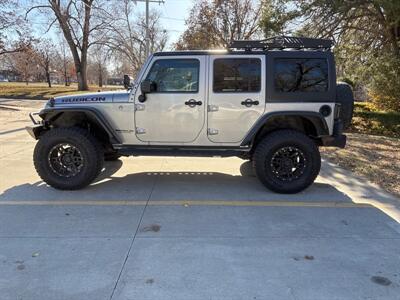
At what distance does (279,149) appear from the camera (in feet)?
18.7

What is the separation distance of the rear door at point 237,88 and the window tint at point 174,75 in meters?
0.27

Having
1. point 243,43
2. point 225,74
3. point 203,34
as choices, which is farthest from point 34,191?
point 203,34

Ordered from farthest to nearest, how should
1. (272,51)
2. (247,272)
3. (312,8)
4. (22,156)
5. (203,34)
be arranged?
(203,34)
(312,8)
(22,156)
(272,51)
(247,272)

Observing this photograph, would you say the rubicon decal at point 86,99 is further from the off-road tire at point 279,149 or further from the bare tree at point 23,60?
the bare tree at point 23,60

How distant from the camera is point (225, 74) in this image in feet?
18.8

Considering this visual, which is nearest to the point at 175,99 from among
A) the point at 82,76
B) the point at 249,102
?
the point at 249,102

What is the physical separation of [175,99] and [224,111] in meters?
0.70

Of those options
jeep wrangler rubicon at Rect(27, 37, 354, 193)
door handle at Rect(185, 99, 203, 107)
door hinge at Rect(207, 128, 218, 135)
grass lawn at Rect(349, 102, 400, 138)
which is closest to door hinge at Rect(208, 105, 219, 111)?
jeep wrangler rubicon at Rect(27, 37, 354, 193)

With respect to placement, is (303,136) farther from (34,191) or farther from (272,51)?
(34,191)

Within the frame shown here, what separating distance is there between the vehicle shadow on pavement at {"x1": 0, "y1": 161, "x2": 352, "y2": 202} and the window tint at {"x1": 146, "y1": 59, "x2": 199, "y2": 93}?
1.42m

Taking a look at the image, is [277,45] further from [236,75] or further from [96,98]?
[96,98]

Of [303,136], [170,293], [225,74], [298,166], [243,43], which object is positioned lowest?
[170,293]

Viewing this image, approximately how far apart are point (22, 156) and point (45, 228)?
13.9 feet

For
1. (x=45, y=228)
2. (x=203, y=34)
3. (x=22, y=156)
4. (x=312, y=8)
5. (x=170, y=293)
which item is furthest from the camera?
(x=203, y=34)
